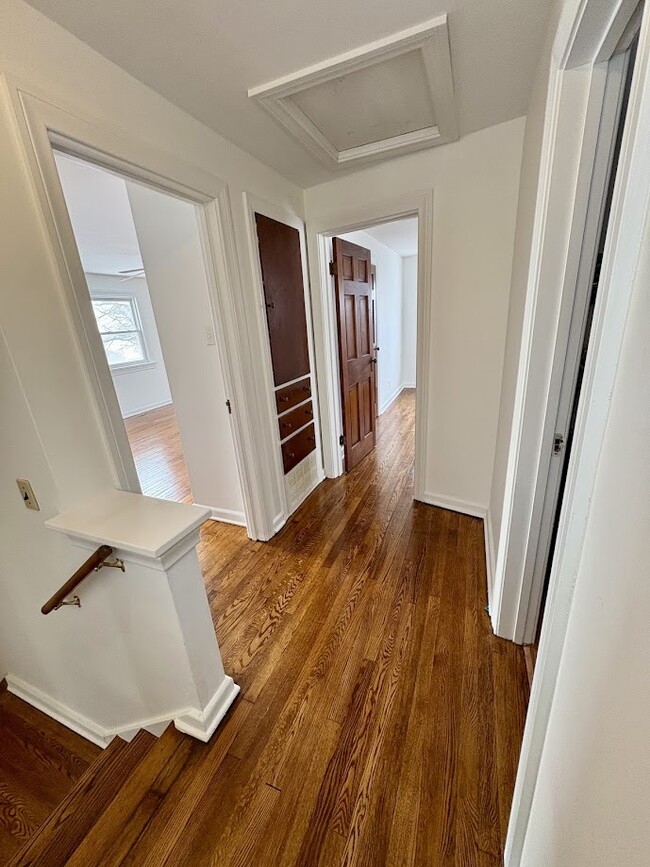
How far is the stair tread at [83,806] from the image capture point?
976 millimetres

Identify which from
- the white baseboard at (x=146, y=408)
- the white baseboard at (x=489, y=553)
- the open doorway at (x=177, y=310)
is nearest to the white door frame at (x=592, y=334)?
the white baseboard at (x=489, y=553)

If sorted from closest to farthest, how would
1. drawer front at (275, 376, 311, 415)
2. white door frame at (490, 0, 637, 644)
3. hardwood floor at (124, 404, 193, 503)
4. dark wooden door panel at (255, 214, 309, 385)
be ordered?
white door frame at (490, 0, 637, 644), dark wooden door panel at (255, 214, 309, 385), drawer front at (275, 376, 311, 415), hardwood floor at (124, 404, 193, 503)

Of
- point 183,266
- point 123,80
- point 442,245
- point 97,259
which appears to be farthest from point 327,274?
point 97,259

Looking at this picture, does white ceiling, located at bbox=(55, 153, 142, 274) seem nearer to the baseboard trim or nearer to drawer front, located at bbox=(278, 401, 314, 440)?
drawer front, located at bbox=(278, 401, 314, 440)

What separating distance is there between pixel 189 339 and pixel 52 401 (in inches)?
46.5

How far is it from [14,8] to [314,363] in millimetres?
2013

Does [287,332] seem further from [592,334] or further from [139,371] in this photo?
[139,371]

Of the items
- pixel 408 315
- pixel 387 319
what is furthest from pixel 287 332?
pixel 408 315

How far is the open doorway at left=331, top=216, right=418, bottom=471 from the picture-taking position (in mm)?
2830

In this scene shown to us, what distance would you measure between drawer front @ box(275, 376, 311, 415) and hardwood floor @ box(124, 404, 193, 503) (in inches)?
49.1

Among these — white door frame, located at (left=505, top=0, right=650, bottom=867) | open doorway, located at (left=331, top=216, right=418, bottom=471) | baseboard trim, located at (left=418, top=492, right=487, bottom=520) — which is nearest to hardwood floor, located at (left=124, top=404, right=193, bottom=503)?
open doorway, located at (left=331, top=216, right=418, bottom=471)

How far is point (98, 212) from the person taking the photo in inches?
110

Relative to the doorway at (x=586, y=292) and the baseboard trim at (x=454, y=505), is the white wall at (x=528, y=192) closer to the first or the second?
the doorway at (x=586, y=292)

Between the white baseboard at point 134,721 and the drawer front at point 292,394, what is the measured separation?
153 cm
